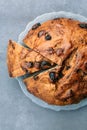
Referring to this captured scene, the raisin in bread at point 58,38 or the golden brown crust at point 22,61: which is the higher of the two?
the raisin in bread at point 58,38

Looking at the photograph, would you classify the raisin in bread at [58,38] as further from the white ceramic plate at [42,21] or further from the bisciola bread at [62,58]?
the white ceramic plate at [42,21]

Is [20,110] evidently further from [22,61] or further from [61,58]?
[61,58]

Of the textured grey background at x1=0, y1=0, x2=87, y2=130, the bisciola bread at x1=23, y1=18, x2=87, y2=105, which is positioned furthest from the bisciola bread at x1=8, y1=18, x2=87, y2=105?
the textured grey background at x1=0, y1=0, x2=87, y2=130

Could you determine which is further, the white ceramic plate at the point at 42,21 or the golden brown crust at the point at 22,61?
the white ceramic plate at the point at 42,21

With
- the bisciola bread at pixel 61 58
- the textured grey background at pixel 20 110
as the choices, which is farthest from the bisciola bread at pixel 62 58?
the textured grey background at pixel 20 110

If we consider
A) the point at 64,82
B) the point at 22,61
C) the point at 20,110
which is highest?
the point at 22,61

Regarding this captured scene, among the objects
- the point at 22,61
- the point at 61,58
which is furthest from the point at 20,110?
the point at 61,58

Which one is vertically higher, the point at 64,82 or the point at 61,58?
the point at 61,58
